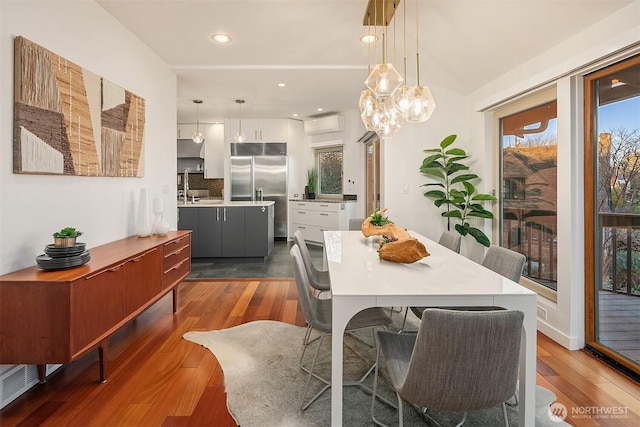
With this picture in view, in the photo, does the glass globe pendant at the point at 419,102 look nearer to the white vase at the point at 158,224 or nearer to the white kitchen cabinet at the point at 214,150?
the white vase at the point at 158,224

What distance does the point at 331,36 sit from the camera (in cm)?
337

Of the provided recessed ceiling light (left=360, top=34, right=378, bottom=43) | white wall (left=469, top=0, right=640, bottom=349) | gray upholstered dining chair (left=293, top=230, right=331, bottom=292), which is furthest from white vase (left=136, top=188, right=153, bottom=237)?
white wall (left=469, top=0, right=640, bottom=349)

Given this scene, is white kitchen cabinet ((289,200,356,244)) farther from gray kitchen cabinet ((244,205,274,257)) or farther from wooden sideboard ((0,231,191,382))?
wooden sideboard ((0,231,191,382))

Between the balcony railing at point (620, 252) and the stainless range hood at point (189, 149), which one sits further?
the stainless range hood at point (189, 149)

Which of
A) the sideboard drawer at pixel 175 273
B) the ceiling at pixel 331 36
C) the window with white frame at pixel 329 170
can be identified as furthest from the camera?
the window with white frame at pixel 329 170

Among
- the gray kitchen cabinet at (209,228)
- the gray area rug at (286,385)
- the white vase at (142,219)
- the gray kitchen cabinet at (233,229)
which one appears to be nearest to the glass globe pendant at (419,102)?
the gray area rug at (286,385)

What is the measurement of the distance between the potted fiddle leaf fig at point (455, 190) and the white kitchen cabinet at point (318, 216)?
2.19m

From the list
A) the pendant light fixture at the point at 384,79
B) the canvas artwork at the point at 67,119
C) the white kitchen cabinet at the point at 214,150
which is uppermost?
the white kitchen cabinet at the point at 214,150

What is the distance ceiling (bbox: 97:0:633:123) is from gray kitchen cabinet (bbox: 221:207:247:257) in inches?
70.8

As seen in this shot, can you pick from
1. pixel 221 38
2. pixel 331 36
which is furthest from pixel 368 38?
pixel 221 38

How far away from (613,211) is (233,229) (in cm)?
445

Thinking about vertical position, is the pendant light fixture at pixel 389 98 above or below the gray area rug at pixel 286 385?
above

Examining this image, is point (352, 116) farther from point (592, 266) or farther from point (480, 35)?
point (592, 266)

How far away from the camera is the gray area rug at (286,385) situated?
1.80 meters
